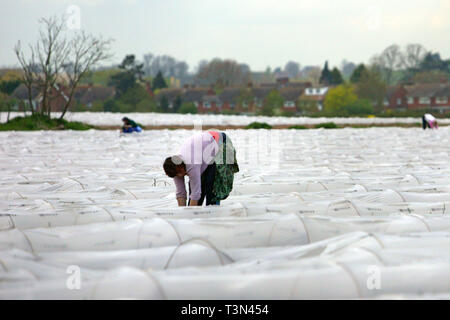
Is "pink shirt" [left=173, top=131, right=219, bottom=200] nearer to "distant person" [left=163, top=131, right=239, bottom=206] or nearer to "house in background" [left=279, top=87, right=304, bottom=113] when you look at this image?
"distant person" [left=163, top=131, right=239, bottom=206]

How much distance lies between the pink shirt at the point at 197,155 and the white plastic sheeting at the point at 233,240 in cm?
26

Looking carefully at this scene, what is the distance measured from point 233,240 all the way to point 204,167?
0.87 m

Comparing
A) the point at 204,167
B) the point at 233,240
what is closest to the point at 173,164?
the point at 204,167

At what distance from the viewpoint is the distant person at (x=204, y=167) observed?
5.29m

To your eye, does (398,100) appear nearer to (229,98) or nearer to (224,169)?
(229,98)

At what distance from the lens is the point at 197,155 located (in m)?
5.37

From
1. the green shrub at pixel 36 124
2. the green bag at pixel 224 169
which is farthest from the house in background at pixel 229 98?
the green bag at pixel 224 169

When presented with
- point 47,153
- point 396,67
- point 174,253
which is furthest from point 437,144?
point 396,67

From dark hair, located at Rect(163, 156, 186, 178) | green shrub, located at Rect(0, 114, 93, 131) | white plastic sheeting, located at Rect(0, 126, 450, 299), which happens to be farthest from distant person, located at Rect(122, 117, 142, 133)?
dark hair, located at Rect(163, 156, 186, 178)

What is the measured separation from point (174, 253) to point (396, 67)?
85422 mm

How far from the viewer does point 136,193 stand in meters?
7.62

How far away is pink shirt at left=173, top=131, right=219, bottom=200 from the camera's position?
531 centimetres

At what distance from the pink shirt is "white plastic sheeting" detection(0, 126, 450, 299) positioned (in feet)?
0.86
